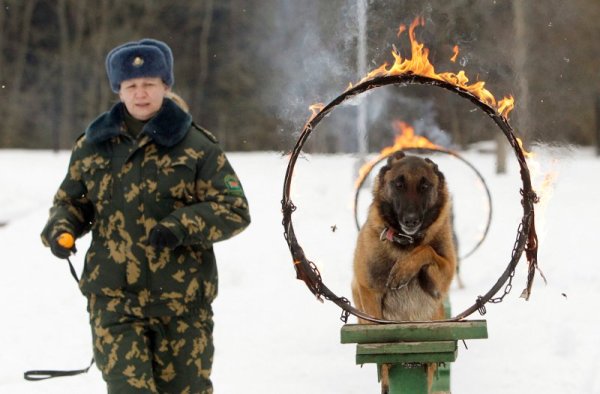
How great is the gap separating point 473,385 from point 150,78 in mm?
3181

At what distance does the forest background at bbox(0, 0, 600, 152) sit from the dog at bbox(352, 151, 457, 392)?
0.68 m

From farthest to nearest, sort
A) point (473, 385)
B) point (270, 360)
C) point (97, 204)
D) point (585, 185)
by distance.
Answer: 1. point (585, 185)
2. point (270, 360)
3. point (473, 385)
4. point (97, 204)

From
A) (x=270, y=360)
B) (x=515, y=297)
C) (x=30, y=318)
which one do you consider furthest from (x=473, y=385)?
(x=30, y=318)

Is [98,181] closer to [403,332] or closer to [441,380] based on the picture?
[403,332]

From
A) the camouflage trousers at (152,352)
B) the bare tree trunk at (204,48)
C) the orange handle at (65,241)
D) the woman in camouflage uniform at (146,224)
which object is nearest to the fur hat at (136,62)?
the woman in camouflage uniform at (146,224)

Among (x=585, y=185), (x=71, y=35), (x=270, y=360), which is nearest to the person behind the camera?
(x=270, y=360)

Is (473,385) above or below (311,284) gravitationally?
below

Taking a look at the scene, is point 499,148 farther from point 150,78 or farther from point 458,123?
point 150,78

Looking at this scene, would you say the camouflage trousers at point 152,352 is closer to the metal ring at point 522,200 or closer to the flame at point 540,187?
the metal ring at point 522,200

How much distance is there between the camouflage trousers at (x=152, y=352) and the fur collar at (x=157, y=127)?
70 cm

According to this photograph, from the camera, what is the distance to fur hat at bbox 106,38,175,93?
3.61 meters

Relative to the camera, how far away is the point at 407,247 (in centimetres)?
510

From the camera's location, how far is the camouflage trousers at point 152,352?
3.53 m

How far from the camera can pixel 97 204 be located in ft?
11.8
